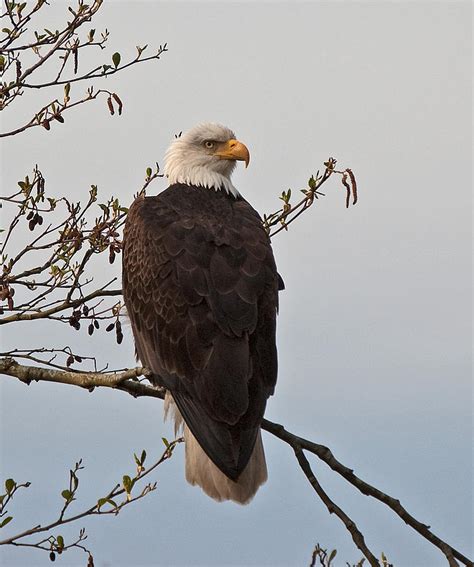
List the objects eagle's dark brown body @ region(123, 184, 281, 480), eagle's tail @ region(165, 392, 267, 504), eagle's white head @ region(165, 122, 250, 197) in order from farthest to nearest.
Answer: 1. eagle's white head @ region(165, 122, 250, 197)
2. eagle's tail @ region(165, 392, 267, 504)
3. eagle's dark brown body @ region(123, 184, 281, 480)

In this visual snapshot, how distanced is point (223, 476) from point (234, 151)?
2861mm

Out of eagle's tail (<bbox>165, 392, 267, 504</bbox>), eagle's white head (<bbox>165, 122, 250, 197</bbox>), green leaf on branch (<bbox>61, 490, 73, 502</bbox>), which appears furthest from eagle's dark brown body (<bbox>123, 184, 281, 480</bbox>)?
eagle's white head (<bbox>165, 122, 250, 197</bbox>)

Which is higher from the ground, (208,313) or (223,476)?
(208,313)

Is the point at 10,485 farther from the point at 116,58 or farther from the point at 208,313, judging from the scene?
the point at 116,58

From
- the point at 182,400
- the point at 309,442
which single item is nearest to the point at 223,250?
the point at 182,400

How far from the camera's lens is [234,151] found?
27.0 ft

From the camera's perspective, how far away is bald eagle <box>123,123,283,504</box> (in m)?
6.10

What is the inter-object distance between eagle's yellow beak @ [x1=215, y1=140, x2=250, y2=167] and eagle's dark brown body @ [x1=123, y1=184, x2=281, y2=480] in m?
1.06

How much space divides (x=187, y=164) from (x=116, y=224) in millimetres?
1839

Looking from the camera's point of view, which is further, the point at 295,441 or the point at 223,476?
the point at 223,476

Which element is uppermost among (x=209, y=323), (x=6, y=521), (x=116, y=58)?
(x=116, y=58)

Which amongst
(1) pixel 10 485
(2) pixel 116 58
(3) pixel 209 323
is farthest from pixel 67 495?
(2) pixel 116 58

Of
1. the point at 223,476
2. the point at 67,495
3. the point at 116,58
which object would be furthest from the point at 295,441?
the point at 116,58

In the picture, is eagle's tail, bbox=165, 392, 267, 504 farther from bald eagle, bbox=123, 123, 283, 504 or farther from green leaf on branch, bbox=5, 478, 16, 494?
green leaf on branch, bbox=5, 478, 16, 494
